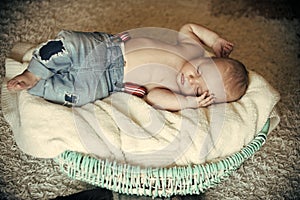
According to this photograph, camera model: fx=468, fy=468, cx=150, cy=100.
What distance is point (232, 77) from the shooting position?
1.23 m

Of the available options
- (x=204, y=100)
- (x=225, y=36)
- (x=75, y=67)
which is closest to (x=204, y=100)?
(x=204, y=100)

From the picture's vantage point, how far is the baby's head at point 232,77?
1.23 m

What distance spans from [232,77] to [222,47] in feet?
0.48

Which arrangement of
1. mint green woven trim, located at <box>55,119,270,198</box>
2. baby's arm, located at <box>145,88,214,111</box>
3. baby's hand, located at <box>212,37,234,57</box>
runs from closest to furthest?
mint green woven trim, located at <box>55,119,270,198</box>, baby's arm, located at <box>145,88,214,111</box>, baby's hand, located at <box>212,37,234,57</box>

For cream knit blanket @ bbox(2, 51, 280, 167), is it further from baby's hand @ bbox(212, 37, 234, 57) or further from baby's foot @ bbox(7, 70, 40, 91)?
baby's hand @ bbox(212, 37, 234, 57)

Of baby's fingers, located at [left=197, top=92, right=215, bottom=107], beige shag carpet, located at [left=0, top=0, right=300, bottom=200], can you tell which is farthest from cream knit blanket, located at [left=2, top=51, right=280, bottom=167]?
→ beige shag carpet, located at [left=0, top=0, right=300, bottom=200]

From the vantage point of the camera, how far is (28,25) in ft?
5.47

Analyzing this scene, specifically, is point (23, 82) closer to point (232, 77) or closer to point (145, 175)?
point (145, 175)

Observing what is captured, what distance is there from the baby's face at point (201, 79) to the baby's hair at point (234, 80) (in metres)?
0.01

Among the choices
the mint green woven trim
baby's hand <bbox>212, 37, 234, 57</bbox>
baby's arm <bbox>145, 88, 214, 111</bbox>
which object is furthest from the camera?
baby's hand <bbox>212, 37, 234, 57</bbox>

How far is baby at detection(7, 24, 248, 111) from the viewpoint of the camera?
1169 millimetres

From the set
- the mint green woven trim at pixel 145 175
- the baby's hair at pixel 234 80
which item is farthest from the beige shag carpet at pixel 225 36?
the baby's hair at pixel 234 80

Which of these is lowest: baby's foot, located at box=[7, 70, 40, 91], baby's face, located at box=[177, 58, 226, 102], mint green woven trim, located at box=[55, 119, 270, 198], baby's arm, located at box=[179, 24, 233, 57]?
mint green woven trim, located at box=[55, 119, 270, 198]

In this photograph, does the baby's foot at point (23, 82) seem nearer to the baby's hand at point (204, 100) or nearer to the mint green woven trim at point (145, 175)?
the mint green woven trim at point (145, 175)
